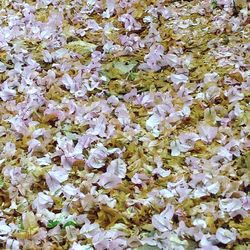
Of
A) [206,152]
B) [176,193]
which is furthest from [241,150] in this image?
[176,193]

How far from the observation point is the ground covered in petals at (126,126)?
8.19 ft

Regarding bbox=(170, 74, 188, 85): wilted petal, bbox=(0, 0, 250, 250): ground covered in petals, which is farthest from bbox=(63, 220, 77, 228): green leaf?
bbox=(170, 74, 188, 85): wilted petal

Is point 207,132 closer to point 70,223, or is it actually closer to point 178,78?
point 178,78

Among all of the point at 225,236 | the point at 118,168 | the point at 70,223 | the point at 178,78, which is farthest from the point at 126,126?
the point at 225,236

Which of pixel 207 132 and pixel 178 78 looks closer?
pixel 207 132

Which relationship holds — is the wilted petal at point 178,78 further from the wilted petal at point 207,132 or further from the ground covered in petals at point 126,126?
the wilted petal at point 207,132

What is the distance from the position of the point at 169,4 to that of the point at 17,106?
1.79 meters

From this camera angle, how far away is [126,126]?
3.14 meters

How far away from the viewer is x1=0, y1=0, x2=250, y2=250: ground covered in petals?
2.50 metres

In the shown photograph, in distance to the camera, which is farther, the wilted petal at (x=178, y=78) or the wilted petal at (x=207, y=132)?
the wilted petal at (x=178, y=78)

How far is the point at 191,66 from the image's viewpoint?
369 centimetres

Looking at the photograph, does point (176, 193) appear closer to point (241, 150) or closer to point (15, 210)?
point (241, 150)

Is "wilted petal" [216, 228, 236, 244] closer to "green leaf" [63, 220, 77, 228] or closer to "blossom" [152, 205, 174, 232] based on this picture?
"blossom" [152, 205, 174, 232]

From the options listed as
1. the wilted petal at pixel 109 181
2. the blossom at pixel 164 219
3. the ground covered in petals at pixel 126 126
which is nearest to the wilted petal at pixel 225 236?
the ground covered in petals at pixel 126 126
